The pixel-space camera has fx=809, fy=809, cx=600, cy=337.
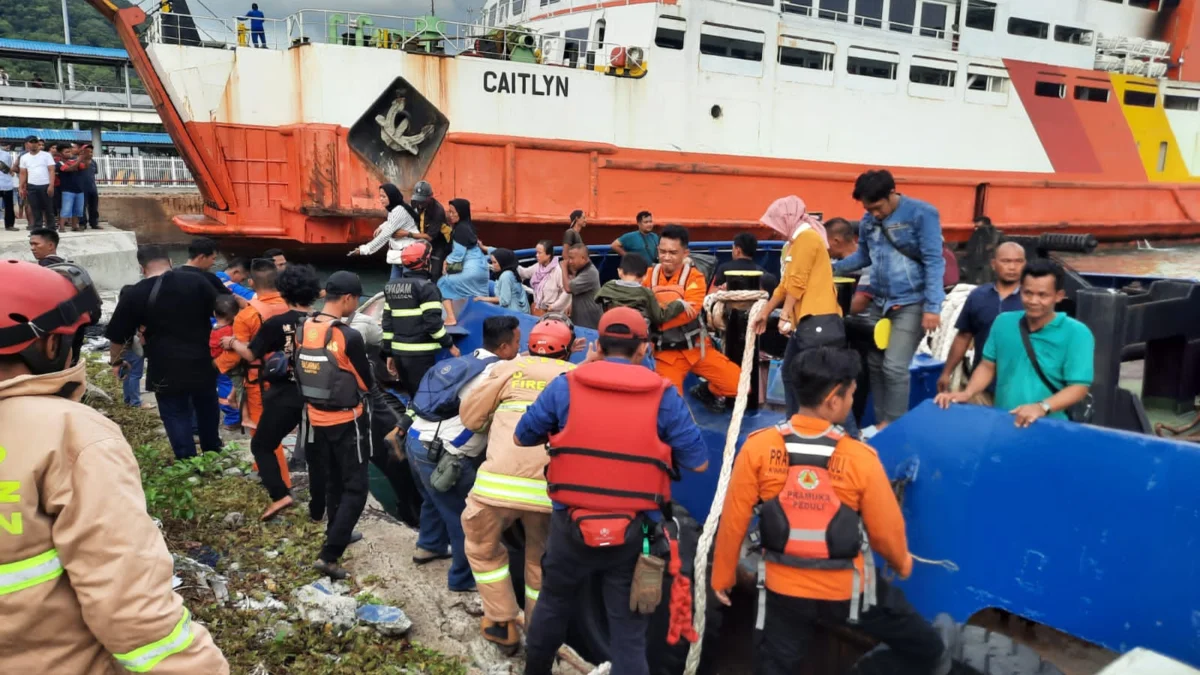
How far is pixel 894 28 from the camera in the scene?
15.1 metres

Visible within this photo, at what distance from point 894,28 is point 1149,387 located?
11.4 meters

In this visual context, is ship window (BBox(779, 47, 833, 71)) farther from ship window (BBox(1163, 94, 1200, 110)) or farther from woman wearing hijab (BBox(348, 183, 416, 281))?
ship window (BBox(1163, 94, 1200, 110))

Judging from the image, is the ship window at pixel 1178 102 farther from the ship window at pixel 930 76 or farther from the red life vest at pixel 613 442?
the red life vest at pixel 613 442

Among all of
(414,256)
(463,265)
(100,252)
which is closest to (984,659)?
(414,256)

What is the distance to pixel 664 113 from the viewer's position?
1273 centimetres

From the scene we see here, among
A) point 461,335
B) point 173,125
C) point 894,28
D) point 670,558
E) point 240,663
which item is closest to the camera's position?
point 670,558

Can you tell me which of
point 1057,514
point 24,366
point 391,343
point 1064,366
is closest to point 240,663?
point 24,366

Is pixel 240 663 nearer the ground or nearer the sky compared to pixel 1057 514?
nearer the ground

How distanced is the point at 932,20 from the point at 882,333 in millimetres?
13831

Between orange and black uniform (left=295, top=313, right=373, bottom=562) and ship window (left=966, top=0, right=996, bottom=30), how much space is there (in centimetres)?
1590

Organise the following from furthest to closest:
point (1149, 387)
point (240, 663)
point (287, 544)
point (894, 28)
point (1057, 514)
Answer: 1. point (894, 28)
2. point (1149, 387)
3. point (287, 544)
4. point (240, 663)
5. point (1057, 514)

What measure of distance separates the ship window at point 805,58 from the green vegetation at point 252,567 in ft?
37.0

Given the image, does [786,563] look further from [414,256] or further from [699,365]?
[414,256]

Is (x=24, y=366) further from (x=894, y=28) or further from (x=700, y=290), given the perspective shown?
(x=894, y=28)
